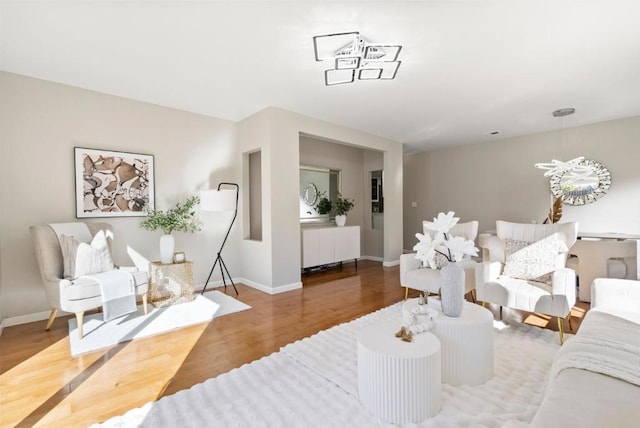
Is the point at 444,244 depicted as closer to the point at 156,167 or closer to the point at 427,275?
the point at 427,275

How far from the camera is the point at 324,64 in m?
2.81

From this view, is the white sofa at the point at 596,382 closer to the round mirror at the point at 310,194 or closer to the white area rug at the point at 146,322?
the white area rug at the point at 146,322

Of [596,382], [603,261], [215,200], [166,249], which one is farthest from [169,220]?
[603,261]

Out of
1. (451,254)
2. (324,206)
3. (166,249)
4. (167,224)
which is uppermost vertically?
(324,206)

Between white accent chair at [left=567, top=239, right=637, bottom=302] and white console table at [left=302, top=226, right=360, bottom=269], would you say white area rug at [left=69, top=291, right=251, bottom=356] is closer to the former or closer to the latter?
white console table at [left=302, top=226, right=360, bottom=269]

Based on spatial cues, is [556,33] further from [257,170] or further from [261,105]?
[257,170]

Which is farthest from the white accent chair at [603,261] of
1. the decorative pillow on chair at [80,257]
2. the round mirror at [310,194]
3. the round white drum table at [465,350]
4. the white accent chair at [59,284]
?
the decorative pillow on chair at [80,257]

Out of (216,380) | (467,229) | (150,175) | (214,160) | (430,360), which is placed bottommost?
(216,380)

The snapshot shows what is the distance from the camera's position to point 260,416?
5.24 ft

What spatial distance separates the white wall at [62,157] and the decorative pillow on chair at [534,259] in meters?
3.88

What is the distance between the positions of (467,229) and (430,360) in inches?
99.5

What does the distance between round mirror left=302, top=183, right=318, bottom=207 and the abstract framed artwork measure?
2688 mm

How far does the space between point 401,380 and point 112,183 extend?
12.3 ft

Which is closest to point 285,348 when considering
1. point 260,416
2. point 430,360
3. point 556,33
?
point 260,416
